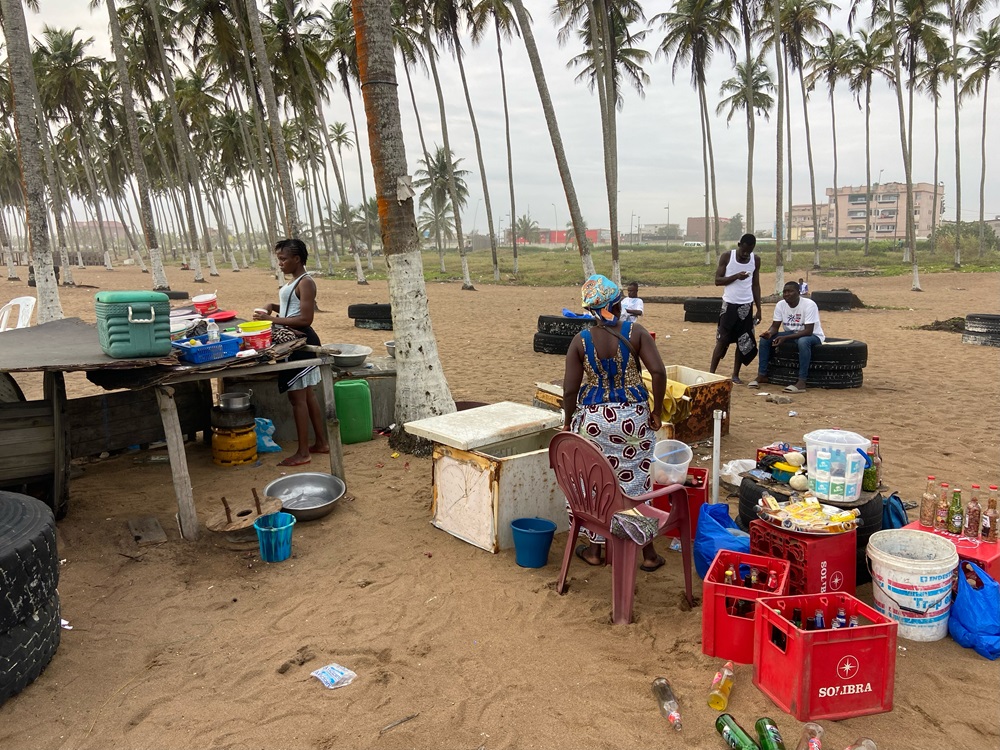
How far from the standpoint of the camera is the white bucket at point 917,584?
311 cm

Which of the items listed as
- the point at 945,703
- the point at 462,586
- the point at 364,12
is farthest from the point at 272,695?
the point at 364,12

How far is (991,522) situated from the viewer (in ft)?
11.3

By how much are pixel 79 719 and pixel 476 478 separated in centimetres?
246

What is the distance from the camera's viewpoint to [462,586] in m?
3.97

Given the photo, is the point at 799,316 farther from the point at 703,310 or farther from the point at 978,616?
the point at 703,310

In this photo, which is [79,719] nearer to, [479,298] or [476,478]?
[476,478]

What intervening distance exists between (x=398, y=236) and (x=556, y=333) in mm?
5737

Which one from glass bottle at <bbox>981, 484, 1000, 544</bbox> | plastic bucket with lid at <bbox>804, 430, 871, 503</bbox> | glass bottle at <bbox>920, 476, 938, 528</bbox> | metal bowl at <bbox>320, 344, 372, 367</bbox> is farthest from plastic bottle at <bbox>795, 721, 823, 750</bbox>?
metal bowl at <bbox>320, 344, 372, 367</bbox>

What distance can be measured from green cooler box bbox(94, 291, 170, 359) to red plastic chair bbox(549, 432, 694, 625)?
281 centimetres

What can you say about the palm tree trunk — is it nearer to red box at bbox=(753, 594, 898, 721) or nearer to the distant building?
red box at bbox=(753, 594, 898, 721)

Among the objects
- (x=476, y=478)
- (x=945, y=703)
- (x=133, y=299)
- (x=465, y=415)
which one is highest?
(x=133, y=299)

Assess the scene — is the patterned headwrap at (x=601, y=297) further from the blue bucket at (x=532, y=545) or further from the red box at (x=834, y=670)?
the red box at (x=834, y=670)

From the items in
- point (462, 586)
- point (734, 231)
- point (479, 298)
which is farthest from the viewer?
point (734, 231)

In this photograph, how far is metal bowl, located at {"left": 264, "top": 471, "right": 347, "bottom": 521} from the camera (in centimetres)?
507
